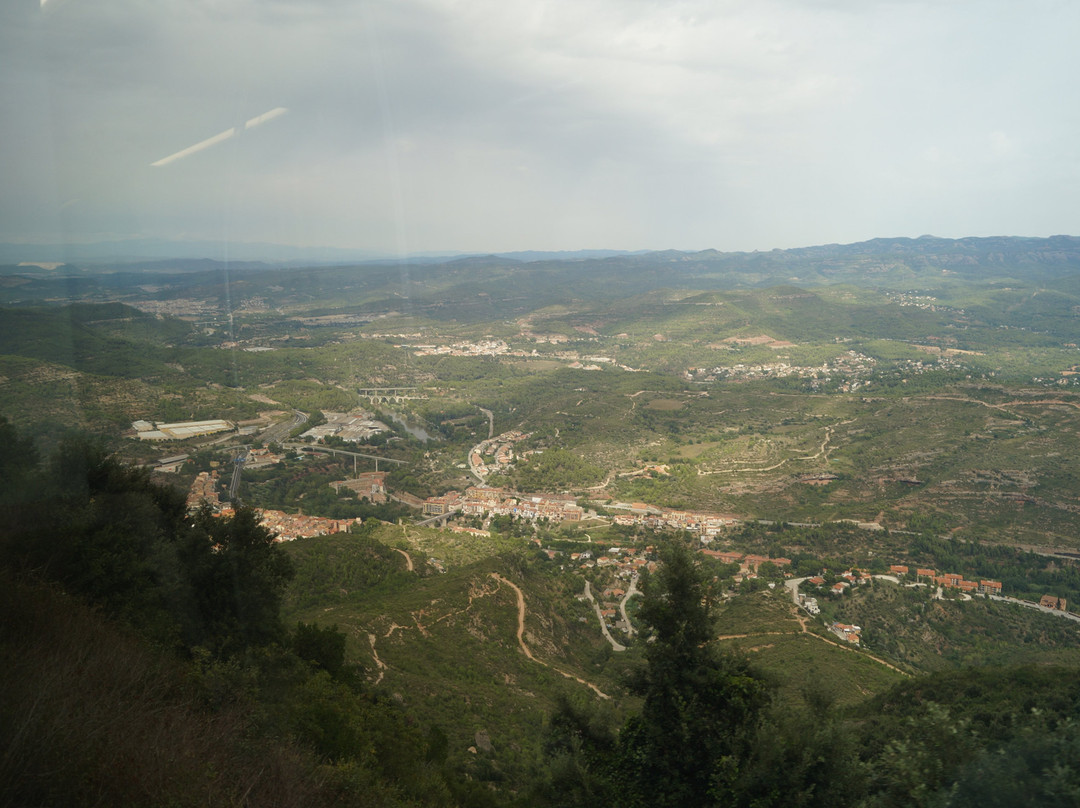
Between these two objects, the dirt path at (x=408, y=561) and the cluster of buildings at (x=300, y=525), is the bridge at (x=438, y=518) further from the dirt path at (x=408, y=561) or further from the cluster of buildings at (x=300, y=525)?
the dirt path at (x=408, y=561)

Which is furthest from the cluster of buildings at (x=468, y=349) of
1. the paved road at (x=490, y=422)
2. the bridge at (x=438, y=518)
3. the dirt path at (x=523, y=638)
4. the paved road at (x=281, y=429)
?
the dirt path at (x=523, y=638)

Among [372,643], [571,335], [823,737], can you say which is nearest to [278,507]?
[372,643]

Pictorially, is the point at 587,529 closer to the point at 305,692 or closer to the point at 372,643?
the point at 372,643

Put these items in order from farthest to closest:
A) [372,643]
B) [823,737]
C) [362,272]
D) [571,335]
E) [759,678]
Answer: [362,272]
[571,335]
[372,643]
[759,678]
[823,737]

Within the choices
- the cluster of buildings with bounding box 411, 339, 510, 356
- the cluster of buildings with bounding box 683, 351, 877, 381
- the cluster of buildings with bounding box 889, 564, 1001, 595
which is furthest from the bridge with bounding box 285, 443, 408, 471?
the cluster of buildings with bounding box 683, 351, 877, 381

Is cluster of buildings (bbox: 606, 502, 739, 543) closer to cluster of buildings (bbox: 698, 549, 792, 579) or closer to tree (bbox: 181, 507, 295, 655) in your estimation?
cluster of buildings (bbox: 698, 549, 792, 579)

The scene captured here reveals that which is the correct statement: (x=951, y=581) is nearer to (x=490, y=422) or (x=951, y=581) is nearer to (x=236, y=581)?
(x=236, y=581)
